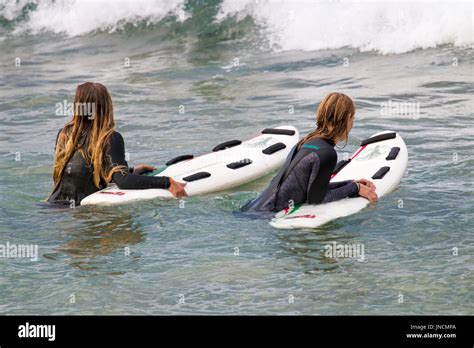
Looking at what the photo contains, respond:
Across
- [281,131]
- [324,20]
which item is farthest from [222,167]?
[324,20]

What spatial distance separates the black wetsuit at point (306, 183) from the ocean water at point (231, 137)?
21cm

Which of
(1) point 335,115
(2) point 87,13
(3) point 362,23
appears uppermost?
(2) point 87,13

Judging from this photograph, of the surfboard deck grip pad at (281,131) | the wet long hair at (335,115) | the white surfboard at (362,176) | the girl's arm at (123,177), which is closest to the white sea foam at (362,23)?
the surfboard deck grip pad at (281,131)

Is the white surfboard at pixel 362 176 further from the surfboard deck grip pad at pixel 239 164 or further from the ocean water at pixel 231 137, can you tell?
the surfboard deck grip pad at pixel 239 164

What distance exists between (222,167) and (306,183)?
162 centimetres

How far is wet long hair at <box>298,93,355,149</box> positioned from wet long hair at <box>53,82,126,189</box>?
5.42 feet

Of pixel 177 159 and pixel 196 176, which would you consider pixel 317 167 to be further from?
pixel 177 159

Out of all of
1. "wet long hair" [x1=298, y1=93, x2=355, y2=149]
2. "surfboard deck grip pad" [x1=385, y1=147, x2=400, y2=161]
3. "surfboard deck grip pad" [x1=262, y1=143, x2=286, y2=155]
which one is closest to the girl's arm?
"surfboard deck grip pad" [x1=262, y1=143, x2=286, y2=155]

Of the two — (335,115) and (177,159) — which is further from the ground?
(335,115)

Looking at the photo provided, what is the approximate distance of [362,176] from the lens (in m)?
7.98

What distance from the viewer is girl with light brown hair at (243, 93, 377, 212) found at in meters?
6.74

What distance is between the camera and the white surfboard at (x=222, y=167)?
7.72 meters

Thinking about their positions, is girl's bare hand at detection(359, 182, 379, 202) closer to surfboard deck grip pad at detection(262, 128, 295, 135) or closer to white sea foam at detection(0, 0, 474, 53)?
surfboard deck grip pad at detection(262, 128, 295, 135)
